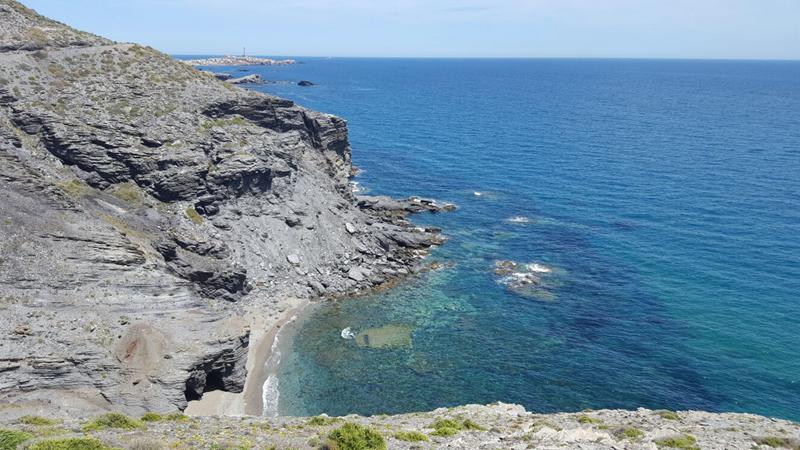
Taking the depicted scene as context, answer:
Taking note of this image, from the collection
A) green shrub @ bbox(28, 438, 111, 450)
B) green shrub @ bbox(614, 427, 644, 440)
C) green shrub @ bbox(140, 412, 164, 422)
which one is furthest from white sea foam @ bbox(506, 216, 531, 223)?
green shrub @ bbox(28, 438, 111, 450)

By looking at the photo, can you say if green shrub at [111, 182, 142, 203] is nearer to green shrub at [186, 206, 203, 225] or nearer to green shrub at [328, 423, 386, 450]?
green shrub at [186, 206, 203, 225]

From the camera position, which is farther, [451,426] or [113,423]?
[451,426]

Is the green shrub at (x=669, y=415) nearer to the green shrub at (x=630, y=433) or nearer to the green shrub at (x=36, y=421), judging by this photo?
the green shrub at (x=630, y=433)

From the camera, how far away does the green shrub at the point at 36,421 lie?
36.9 meters

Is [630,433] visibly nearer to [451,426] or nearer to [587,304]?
[451,426]

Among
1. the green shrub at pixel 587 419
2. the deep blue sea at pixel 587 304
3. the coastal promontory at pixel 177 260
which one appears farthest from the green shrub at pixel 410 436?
the deep blue sea at pixel 587 304

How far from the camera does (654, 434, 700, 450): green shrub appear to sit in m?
35.1

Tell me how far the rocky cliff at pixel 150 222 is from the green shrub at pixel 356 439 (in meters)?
19.9

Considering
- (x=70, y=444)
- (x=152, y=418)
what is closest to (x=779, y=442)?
(x=152, y=418)

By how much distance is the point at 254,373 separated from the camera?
59.0 meters

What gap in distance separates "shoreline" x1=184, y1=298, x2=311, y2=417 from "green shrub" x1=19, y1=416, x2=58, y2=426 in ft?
41.9

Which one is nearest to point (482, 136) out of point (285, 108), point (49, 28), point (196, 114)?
point (285, 108)

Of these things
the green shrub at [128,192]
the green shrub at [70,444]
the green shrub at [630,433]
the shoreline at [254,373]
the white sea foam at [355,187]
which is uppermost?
the green shrub at [128,192]

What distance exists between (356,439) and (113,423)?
16.3 metres
